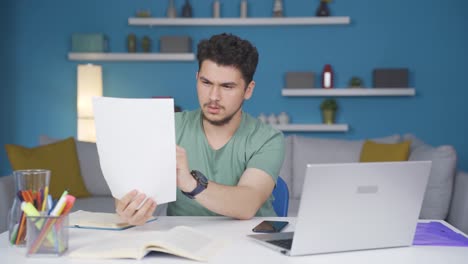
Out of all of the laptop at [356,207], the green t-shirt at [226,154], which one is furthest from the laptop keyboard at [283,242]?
the green t-shirt at [226,154]

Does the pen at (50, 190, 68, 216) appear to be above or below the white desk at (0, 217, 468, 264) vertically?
above

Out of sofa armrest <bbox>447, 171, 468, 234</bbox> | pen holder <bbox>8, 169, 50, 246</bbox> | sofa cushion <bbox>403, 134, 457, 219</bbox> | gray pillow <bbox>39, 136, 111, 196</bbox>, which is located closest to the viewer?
pen holder <bbox>8, 169, 50, 246</bbox>

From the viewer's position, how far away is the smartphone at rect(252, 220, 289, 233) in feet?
4.92

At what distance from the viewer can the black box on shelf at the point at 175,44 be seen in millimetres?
4871

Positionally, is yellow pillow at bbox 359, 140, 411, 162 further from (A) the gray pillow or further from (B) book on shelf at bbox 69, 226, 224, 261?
(B) book on shelf at bbox 69, 226, 224, 261

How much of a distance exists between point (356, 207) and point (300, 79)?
3.66 m

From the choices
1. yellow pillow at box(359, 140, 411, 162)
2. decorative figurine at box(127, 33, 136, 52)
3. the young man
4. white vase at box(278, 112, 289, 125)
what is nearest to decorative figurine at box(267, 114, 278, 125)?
white vase at box(278, 112, 289, 125)

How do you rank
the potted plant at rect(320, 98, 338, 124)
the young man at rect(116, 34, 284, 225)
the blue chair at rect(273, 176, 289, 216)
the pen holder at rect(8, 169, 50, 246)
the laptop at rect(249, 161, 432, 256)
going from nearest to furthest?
the laptop at rect(249, 161, 432, 256) → the pen holder at rect(8, 169, 50, 246) → the young man at rect(116, 34, 284, 225) → the blue chair at rect(273, 176, 289, 216) → the potted plant at rect(320, 98, 338, 124)

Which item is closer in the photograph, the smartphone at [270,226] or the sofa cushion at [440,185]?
the smartphone at [270,226]

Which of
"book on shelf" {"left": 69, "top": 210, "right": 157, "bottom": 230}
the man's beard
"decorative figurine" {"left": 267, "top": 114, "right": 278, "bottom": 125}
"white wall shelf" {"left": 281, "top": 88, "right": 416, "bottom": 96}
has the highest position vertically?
the man's beard

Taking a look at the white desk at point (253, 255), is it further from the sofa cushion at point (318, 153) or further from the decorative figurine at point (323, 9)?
the decorative figurine at point (323, 9)

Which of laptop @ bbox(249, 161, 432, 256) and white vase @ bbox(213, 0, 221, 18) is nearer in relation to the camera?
laptop @ bbox(249, 161, 432, 256)

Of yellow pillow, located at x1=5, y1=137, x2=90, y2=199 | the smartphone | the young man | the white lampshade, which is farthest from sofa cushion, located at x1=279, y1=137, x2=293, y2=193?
the smartphone

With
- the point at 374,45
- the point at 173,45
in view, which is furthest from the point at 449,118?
the point at 173,45
